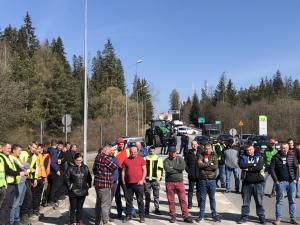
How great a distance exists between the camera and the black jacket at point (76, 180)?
36.4 ft

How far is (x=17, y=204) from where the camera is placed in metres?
10.9

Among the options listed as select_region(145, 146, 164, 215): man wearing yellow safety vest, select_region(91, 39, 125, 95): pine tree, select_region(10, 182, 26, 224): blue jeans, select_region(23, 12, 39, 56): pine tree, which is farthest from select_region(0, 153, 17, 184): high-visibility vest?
select_region(91, 39, 125, 95): pine tree

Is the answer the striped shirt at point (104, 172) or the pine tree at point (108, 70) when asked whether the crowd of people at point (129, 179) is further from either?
the pine tree at point (108, 70)

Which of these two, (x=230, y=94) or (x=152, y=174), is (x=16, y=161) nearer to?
(x=152, y=174)

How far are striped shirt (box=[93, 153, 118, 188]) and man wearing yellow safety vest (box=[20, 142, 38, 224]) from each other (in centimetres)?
169

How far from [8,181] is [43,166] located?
9.21 ft

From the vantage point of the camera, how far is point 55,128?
71.8 metres

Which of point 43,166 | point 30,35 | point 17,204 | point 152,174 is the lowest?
point 17,204

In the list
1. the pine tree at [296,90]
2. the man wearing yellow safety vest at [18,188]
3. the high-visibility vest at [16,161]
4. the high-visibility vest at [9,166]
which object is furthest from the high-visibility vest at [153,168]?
the pine tree at [296,90]

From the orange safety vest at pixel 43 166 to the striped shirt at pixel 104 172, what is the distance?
7.04 ft

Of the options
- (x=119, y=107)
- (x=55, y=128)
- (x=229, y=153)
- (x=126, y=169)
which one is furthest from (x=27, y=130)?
(x=126, y=169)

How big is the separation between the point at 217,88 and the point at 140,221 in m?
144

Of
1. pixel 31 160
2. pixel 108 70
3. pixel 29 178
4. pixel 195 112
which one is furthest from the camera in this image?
pixel 195 112

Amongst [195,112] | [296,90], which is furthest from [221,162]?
[195,112]
